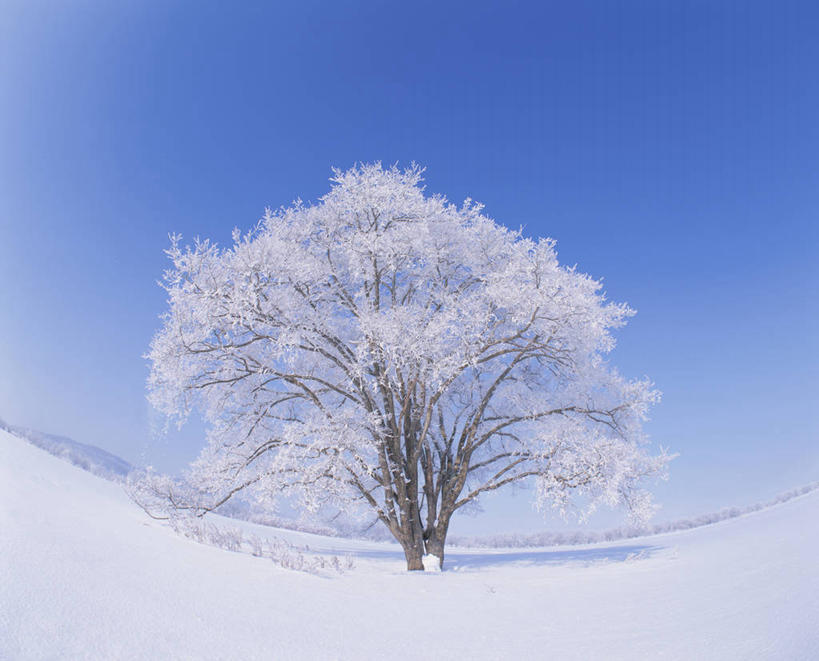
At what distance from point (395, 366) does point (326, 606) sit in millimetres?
5997

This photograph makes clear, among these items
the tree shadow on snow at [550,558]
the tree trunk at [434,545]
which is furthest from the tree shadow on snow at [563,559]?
the tree trunk at [434,545]

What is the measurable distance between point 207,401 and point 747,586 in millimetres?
11060

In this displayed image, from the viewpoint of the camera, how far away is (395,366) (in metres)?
9.23

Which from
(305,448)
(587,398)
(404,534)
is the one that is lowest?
(404,534)

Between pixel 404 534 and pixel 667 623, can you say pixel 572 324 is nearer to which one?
pixel 404 534

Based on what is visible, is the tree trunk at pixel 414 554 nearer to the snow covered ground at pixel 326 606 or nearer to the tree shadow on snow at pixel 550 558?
the tree shadow on snow at pixel 550 558

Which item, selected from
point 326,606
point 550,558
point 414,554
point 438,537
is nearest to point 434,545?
point 438,537

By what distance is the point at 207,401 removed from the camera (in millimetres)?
11352

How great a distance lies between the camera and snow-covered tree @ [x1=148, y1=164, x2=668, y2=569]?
903cm

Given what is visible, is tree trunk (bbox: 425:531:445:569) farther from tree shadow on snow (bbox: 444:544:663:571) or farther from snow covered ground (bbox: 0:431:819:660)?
snow covered ground (bbox: 0:431:819:660)

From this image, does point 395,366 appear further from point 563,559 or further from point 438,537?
point 563,559

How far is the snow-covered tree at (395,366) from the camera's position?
903 centimetres

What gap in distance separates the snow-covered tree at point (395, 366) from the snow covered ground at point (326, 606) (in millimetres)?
4229

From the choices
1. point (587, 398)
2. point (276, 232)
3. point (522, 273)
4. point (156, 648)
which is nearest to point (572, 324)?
point (522, 273)
